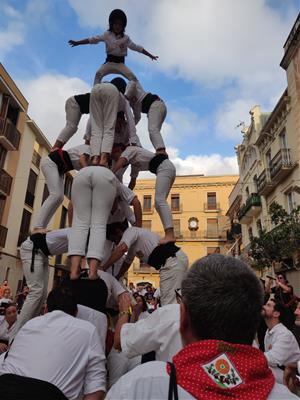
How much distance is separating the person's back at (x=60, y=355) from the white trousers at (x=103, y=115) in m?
2.27

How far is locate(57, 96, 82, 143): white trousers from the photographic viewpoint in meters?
4.97

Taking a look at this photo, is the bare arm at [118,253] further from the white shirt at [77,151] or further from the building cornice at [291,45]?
the building cornice at [291,45]

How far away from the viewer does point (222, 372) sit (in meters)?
1.21

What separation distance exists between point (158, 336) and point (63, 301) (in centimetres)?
74

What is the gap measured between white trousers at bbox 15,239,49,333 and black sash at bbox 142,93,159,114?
2334 millimetres

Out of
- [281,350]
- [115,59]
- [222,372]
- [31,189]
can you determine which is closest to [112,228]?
[115,59]

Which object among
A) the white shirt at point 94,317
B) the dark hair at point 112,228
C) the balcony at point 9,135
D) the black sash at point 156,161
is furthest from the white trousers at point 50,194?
the balcony at point 9,135

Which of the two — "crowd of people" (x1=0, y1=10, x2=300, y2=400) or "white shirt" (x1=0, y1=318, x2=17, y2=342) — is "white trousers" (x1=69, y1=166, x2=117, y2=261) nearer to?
"crowd of people" (x1=0, y1=10, x2=300, y2=400)

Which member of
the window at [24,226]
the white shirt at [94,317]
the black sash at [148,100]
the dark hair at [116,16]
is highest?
the window at [24,226]

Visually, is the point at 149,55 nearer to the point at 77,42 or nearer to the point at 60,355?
the point at 77,42

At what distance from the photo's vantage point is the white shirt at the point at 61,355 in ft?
7.59

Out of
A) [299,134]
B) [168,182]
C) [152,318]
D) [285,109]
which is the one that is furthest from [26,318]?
[285,109]

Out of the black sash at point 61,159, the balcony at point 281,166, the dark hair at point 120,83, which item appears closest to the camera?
the black sash at point 61,159

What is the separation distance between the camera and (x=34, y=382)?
2.19 metres
